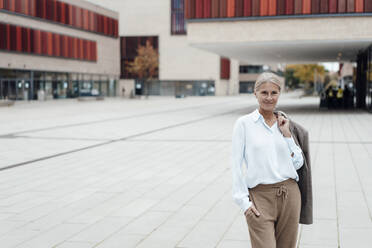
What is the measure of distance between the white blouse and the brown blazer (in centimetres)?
9

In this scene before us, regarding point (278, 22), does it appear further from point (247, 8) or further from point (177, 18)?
point (177, 18)

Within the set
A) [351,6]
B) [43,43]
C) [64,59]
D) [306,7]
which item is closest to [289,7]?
[306,7]

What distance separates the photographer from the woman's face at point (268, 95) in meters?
3.05

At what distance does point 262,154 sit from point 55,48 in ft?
172

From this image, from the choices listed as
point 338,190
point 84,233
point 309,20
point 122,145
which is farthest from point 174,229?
point 309,20

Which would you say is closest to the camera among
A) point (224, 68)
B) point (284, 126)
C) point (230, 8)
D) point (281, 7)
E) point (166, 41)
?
point (284, 126)

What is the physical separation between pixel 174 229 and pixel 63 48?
5137 cm

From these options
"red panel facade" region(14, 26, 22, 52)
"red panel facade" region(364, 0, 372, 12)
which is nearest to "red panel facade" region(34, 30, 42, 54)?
"red panel facade" region(14, 26, 22, 52)

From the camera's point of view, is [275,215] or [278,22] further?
[278,22]

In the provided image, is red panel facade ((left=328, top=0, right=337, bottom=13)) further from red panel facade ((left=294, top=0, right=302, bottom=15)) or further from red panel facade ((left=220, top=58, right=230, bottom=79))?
red panel facade ((left=220, top=58, right=230, bottom=79))

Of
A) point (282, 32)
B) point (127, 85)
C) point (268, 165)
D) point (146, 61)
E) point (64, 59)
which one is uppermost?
point (146, 61)

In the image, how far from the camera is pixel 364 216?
235 inches

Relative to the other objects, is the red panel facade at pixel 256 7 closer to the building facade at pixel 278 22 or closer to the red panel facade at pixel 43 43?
the building facade at pixel 278 22

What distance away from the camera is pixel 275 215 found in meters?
3.05
